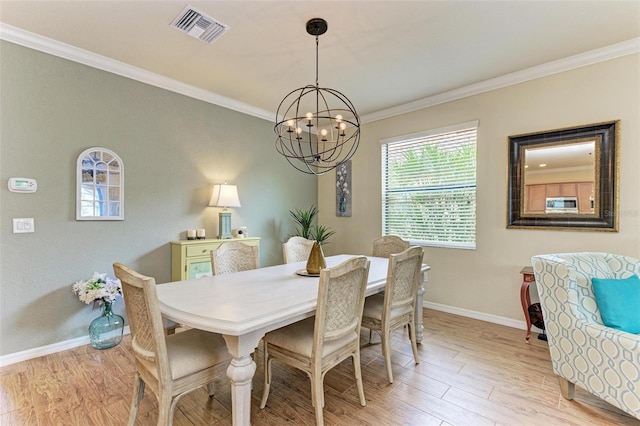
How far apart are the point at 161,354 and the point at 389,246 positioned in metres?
2.48

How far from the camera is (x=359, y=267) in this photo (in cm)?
174

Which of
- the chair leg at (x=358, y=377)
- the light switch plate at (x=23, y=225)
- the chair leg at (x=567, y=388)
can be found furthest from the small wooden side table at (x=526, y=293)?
the light switch plate at (x=23, y=225)

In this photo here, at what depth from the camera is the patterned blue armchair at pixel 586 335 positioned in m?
1.65

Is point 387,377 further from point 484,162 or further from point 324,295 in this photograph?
point 484,162

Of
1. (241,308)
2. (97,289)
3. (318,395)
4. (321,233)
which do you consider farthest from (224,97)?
(318,395)

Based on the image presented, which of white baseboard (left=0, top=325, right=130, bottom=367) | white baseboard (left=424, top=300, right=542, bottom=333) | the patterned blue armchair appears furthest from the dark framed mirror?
white baseboard (left=0, top=325, right=130, bottom=367)

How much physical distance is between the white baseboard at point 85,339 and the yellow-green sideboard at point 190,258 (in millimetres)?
743

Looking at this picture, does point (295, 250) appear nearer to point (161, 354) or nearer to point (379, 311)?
point (379, 311)

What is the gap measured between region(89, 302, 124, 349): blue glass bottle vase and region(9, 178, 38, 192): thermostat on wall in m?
1.17

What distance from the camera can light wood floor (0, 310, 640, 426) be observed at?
1.80m

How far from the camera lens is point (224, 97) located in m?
3.84

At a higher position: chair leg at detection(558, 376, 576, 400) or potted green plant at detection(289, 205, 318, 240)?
potted green plant at detection(289, 205, 318, 240)

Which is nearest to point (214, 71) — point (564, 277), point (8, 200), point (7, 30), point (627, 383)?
point (7, 30)

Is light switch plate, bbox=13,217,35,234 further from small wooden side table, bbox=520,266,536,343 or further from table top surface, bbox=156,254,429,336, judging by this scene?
small wooden side table, bbox=520,266,536,343
